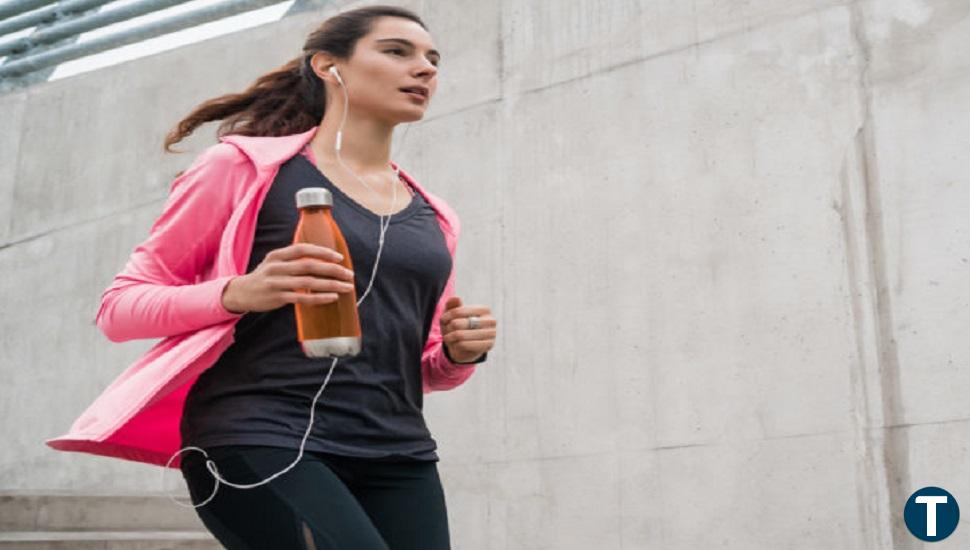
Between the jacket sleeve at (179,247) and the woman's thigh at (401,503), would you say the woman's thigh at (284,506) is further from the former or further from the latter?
the jacket sleeve at (179,247)

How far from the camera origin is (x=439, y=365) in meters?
2.23

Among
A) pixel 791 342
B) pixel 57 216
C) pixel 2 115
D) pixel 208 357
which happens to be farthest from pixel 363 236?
pixel 2 115

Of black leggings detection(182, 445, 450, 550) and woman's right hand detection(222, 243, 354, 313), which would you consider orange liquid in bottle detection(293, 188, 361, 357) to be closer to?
woman's right hand detection(222, 243, 354, 313)

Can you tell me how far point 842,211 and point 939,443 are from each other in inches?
27.5

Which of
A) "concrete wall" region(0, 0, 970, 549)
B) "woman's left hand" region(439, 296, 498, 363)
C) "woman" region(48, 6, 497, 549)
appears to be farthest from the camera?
"concrete wall" region(0, 0, 970, 549)

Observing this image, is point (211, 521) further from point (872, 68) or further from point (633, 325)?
point (872, 68)

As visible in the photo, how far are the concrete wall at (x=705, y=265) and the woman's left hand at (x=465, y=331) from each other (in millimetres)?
1588

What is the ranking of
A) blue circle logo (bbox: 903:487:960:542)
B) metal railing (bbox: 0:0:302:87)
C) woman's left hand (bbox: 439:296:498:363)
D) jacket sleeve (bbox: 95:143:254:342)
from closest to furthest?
jacket sleeve (bbox: 95:143:254:342)
woman's left hand (bbox: 439:296:498:363)
blue circle logo (bbox: 903:487:960:542)
metal railing (bbox: 0:0:302:87)

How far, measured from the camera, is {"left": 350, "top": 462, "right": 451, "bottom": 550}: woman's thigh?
6.58 feet

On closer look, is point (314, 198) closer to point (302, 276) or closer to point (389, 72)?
point (302, 276)

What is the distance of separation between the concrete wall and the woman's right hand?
2.05 meters

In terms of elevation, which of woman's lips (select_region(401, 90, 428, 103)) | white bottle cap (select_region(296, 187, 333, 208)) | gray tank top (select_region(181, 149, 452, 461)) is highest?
woman's lips (select_region(401, 90, 428, 103))

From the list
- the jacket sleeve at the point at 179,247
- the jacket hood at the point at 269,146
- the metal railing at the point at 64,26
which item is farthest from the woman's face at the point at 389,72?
the metal railing at the point at 64,26

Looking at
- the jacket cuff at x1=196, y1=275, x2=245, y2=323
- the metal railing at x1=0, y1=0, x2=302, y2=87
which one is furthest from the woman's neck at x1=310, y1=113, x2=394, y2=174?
the metal railing at x1=0, y1=0, x2=302, y2=87
